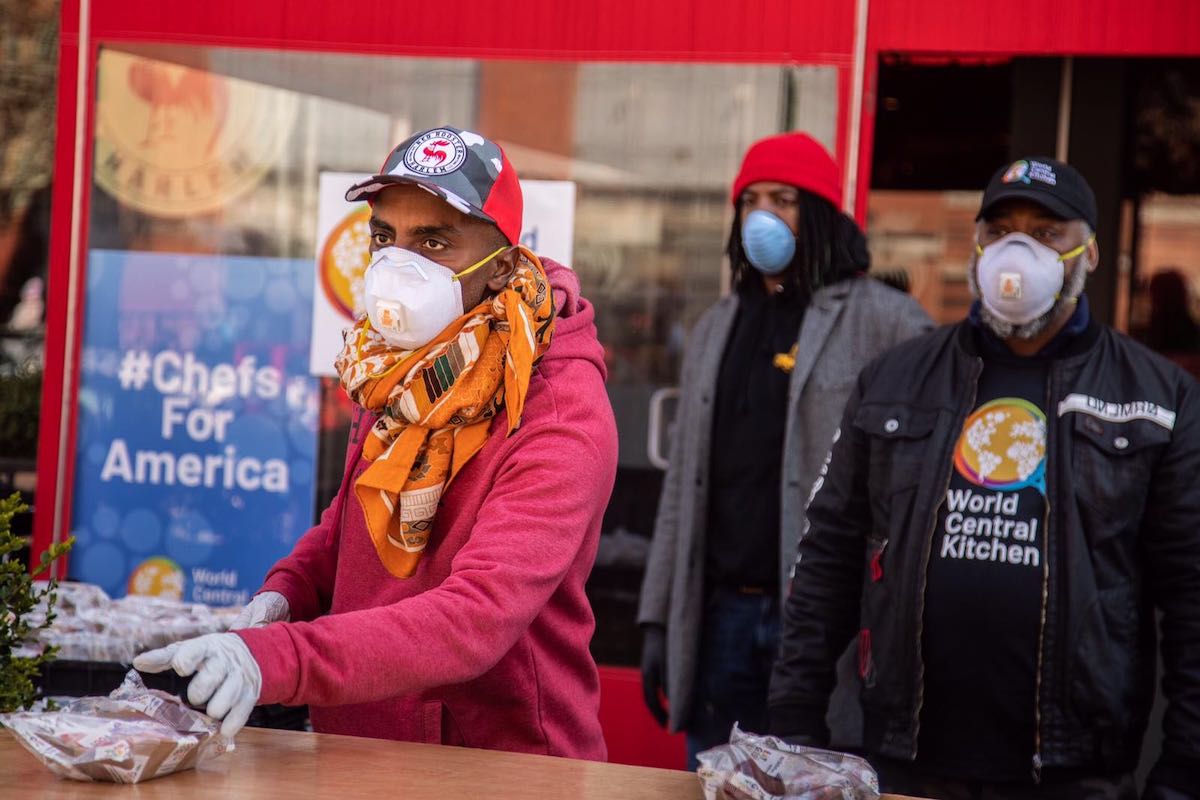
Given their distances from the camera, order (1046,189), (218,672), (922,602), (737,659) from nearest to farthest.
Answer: (218,672)
(922,602)
(1046,189)
(737,659)

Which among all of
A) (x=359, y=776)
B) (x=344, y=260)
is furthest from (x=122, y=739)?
(x=344, y=260)

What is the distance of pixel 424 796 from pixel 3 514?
0.89 meters

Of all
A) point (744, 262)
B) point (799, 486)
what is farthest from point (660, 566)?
point (744, 262)

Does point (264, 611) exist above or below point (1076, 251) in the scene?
below

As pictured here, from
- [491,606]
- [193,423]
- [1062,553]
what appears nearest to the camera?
[491,606]

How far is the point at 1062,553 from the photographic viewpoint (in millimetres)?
2990

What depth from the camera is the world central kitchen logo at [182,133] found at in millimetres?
5457

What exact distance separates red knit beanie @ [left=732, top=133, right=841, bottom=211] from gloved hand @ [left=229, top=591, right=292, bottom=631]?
7.37 ft

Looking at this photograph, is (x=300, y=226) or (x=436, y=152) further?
(x=300, y=226)

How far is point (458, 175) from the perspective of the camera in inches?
94.7

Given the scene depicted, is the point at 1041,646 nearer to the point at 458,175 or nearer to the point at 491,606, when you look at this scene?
the point at 491,606

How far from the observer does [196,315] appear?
18.1 feet

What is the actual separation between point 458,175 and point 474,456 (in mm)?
454

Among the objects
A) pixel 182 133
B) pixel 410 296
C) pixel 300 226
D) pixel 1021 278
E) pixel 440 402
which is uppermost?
pixel 182 133
